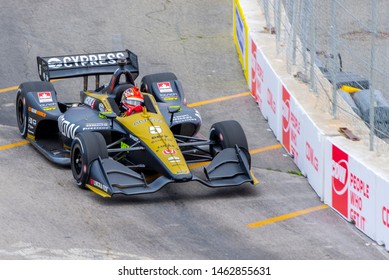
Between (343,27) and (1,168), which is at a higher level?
(343,27)

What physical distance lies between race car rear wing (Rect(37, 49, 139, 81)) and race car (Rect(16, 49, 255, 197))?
0.05 ft

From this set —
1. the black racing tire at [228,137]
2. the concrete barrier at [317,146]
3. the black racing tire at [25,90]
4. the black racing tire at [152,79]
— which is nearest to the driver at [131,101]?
the black racing tire at [228,137]

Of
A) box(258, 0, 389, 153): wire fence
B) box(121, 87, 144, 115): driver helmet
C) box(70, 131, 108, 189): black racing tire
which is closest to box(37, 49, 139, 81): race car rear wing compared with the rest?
box(121, 87, 144, 115): driver helmet

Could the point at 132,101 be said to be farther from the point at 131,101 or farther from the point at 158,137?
the point at 158,137

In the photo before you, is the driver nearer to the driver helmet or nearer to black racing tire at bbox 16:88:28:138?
the driver helmet

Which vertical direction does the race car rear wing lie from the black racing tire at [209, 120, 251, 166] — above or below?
above

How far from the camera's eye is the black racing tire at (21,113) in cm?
1711

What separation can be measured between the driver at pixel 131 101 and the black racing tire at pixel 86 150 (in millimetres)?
1037

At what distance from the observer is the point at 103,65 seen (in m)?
17.8

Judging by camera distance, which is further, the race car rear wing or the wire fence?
the race car rear wing

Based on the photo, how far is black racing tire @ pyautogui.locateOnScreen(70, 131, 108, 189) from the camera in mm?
14781

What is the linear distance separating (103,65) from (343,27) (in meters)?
4.33

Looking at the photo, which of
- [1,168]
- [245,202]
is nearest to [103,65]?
[1,168]

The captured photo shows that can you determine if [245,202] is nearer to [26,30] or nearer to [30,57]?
[30,57]
